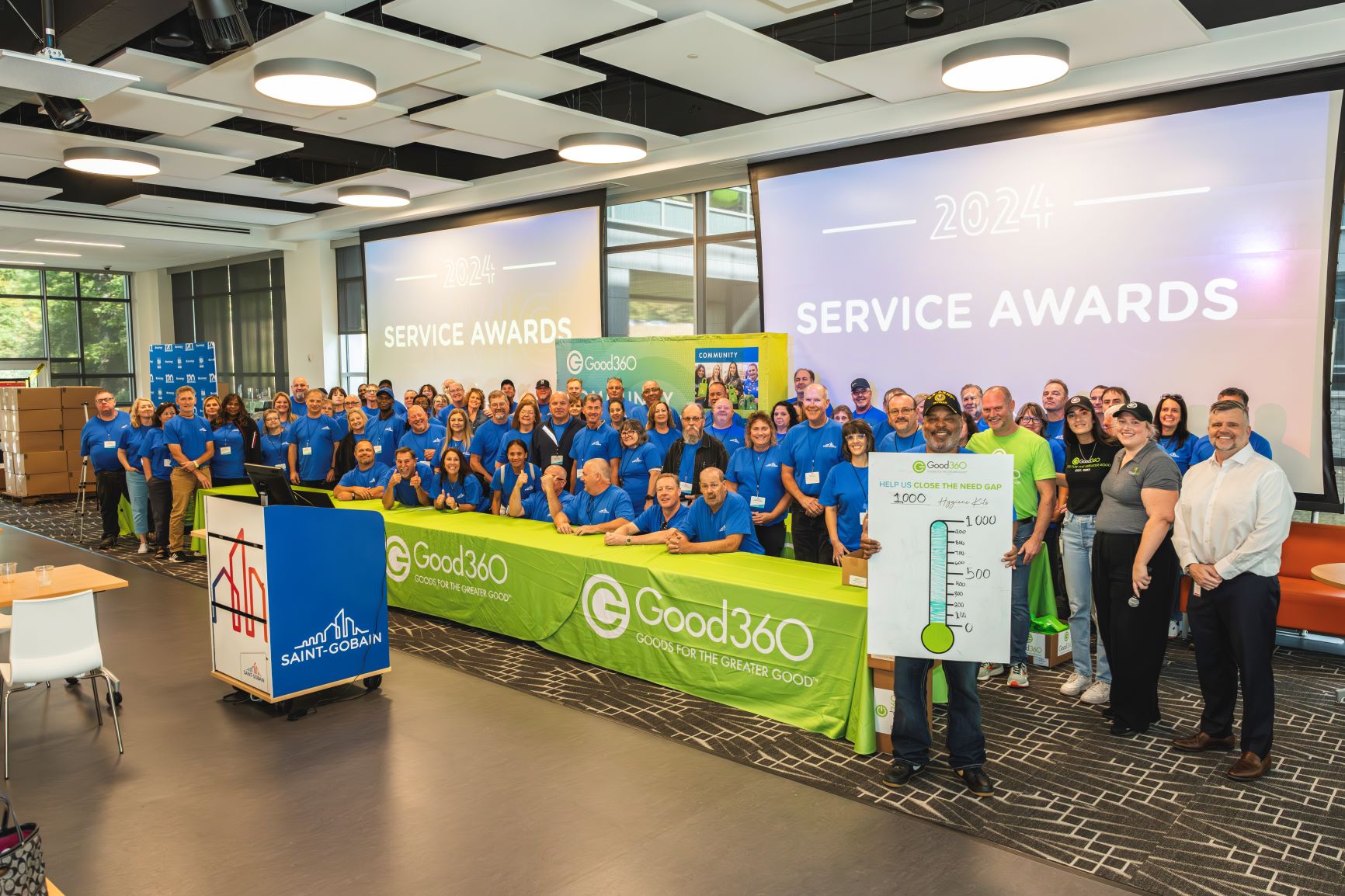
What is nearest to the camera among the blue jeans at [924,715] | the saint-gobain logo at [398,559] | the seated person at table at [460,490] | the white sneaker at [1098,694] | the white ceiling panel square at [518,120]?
the blue jeans at [924,715]

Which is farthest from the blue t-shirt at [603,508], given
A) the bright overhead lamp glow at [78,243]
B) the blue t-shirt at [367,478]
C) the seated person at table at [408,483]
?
the bright overhead lamp glow at [78,243]

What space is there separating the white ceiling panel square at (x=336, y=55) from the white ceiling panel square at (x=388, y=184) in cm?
330

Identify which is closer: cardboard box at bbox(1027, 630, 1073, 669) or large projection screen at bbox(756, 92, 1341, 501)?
cardboard box at bbox(1027, 630, 1073, 669)

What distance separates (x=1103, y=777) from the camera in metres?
3.99

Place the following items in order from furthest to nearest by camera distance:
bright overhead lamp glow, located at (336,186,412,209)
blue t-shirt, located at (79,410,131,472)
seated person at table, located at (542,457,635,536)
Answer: bright overhead lamp glow, located at (336,186,412,209)
blue t-shirt, located at (79,410,131,472)
seated person at table, located at (542,457,635,536)

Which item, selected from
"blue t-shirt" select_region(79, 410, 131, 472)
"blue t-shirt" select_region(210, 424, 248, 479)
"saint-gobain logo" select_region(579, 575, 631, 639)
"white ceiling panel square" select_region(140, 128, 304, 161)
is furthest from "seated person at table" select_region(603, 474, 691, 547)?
"blue t-shirt" select_region(79, 410, 131, 472)

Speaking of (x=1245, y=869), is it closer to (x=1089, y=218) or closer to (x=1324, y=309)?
(x=1324, y=309)

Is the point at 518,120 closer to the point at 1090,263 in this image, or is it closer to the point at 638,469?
the point at 638,469

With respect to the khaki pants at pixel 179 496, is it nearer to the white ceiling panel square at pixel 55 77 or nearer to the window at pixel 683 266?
the white ceiling panel square at pixel 55 77

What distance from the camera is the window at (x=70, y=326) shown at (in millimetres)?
18594

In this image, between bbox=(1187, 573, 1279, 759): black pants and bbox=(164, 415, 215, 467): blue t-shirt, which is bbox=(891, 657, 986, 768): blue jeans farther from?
bbox=(164, 415, 215, 467): blue t-shirt

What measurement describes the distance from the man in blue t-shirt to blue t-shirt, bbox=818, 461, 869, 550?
8319 mm

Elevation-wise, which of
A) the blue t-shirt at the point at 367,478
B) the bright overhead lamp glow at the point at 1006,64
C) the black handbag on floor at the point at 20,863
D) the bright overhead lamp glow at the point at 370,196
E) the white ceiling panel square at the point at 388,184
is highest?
the white ceiling panel square at the point at 388,184

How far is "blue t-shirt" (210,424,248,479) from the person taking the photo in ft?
30.0
